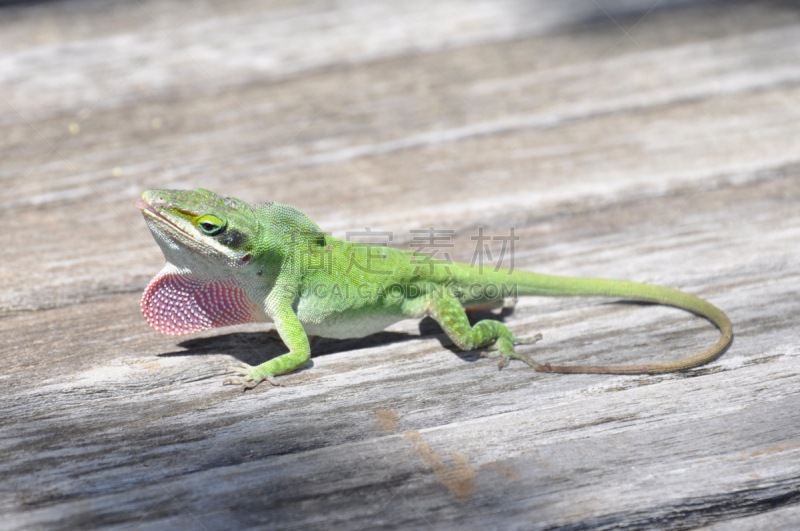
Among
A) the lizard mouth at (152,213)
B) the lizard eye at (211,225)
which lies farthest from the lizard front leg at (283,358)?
the lizard mouth at (152,213)

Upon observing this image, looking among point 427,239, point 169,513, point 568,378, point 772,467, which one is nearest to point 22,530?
point 169,513

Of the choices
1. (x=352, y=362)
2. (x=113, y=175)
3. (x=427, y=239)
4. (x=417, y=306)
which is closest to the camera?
(x=352, y=362)

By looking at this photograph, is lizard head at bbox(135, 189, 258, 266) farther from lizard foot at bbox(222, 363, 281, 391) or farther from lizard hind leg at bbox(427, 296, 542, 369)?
lizard hind leg at bbox(427, 296, 542, 369)

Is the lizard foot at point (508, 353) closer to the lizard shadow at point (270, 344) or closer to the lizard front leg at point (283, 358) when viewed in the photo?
the lizard shadow at point (270, 344)

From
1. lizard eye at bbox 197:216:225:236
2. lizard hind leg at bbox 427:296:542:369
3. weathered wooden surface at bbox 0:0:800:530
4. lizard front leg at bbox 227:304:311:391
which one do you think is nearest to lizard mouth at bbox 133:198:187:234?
lizard eye at bbox 197:216:225:236

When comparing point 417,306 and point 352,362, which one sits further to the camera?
point 417,306

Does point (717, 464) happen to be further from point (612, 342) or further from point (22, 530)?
point (22, 530)
